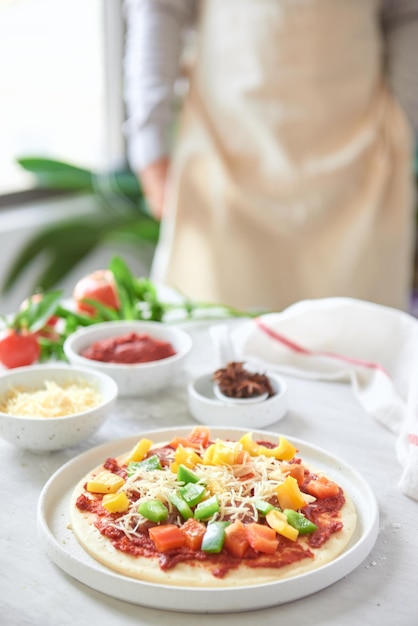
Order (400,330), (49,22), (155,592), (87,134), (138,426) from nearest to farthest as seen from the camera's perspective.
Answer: (155,592)
(138,426)
(400,330)
(49,22)
(87,134)

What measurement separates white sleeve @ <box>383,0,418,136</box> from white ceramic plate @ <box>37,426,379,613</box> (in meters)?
1.50

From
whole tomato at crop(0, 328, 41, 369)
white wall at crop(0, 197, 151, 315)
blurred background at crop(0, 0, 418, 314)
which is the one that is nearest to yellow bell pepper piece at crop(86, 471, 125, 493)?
whole tomato at crop(0, 328, 41, 369)

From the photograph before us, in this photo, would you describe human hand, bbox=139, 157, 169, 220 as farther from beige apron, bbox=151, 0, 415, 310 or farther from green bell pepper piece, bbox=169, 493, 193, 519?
green bell pepper piece, bbox=169, 493, 193, 519

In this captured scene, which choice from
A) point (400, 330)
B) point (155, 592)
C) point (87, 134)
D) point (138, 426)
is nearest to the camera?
point (155, 592)

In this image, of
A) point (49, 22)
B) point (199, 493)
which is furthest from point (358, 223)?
point (49, 22)

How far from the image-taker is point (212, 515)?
1.05 m

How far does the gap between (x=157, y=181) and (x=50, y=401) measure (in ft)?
4.32

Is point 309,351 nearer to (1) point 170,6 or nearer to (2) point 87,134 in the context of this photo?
(1) point 170,6

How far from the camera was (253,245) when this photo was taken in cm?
246

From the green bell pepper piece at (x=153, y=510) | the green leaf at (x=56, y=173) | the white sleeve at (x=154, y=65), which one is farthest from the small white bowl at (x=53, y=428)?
the green leaf at (x=56, y=173)

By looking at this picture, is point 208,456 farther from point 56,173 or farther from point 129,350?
point 56,173

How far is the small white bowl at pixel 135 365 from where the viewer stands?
149 cm

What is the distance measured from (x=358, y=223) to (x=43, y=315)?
112cm

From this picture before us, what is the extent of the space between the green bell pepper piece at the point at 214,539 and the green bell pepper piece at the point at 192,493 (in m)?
0.05
